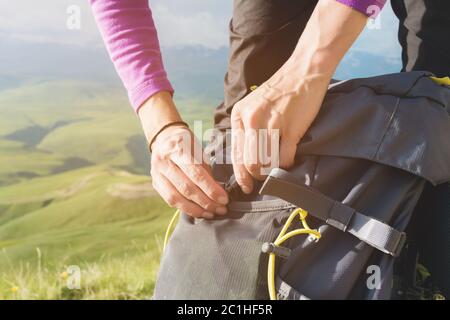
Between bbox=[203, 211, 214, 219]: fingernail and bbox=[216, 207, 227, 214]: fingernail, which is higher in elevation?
bbox=[216, 207, 227, 214]: fingernail

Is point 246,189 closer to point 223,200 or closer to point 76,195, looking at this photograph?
point 223,200

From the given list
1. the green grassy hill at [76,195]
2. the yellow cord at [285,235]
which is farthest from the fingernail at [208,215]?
the green grassy hill at [76,195]

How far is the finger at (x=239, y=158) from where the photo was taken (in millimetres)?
640

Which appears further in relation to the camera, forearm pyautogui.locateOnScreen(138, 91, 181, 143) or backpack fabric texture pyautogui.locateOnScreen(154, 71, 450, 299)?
forearm pyautogui.locateOnScreen(138, 91, 181, 143)

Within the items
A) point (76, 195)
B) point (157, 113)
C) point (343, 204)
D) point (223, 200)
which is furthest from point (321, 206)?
point (76, 195)

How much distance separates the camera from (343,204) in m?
0.60

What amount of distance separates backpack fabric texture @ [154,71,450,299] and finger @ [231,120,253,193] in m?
0.02

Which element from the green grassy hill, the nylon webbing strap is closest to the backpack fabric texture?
the nylon webbing strap

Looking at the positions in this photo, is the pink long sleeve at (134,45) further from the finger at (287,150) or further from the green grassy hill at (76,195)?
the green grassy hill at (76,195)

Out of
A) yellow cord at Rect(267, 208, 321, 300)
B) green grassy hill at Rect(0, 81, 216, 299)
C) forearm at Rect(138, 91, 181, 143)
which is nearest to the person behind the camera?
yellow cord at Rect(267, 208, 321, 300)

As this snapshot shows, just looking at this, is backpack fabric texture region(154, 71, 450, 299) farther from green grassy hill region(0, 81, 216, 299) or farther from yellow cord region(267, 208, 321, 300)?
green grassy hill region(0, 81, 216, 299)

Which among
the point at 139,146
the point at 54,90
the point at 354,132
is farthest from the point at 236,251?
the point at 54,90

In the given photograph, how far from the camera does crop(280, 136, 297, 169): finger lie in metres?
0.62

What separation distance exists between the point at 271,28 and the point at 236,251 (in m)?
0.38
